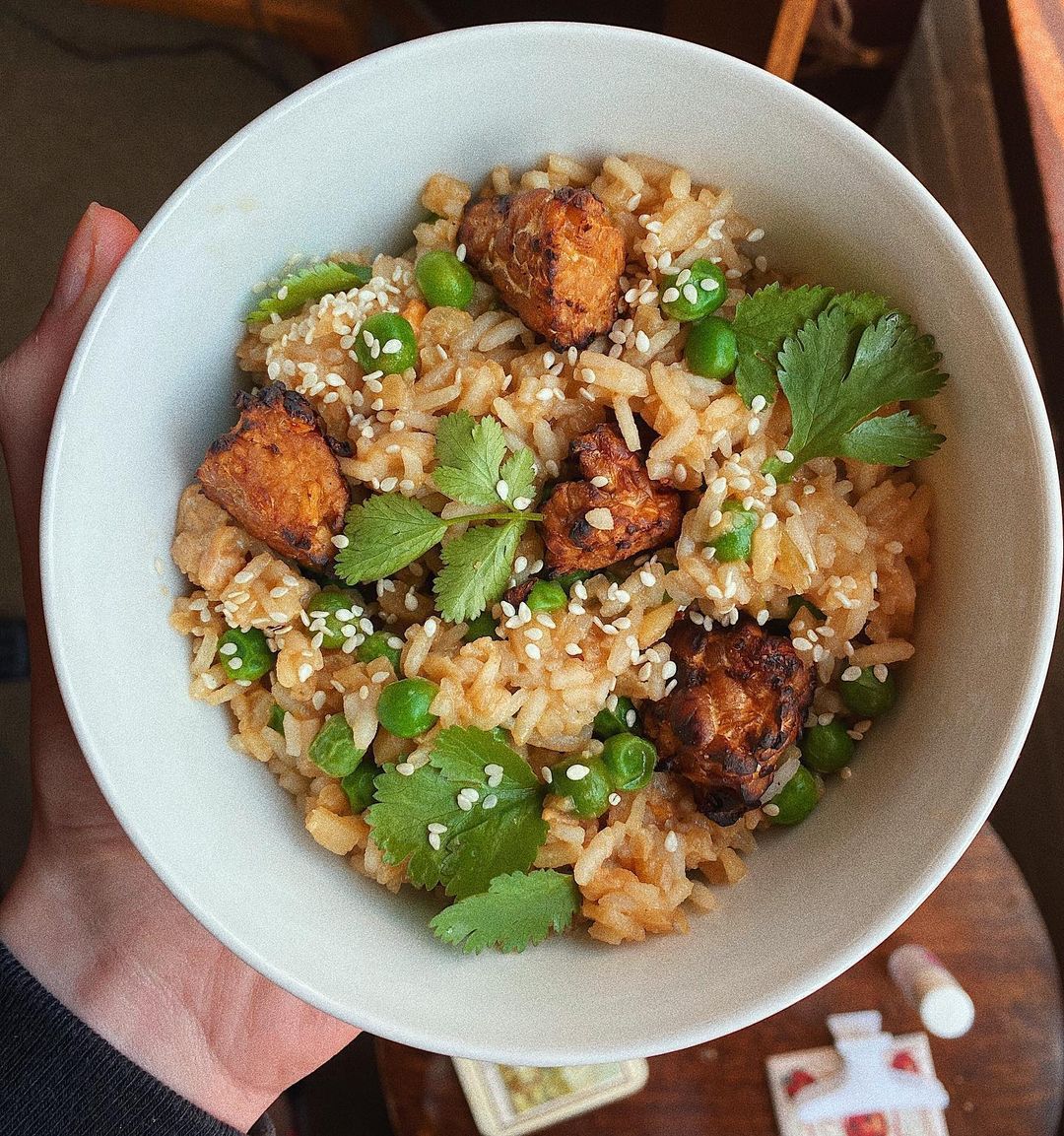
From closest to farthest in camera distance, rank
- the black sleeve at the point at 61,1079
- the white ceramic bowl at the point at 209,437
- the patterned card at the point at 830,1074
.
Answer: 1. the white ceramic bowl at the point at 209,437
2. the black sleeve at the point at 61,1079
3. the patterned card at the point at 830,1074

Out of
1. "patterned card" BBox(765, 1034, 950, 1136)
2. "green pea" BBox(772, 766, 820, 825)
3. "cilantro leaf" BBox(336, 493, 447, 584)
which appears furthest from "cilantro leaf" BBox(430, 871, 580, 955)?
"patterned card" BBox(765, 1034, 950, 1136)

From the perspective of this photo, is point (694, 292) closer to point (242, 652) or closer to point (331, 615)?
point (331, 615)

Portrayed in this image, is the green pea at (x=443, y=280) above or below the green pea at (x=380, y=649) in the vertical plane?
above

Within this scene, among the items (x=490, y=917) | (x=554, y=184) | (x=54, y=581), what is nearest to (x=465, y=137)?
(x=554, y=184)

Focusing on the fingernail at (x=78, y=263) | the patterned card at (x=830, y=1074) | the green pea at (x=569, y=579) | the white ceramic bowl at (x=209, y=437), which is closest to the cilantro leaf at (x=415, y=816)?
the white ceramic bowl at (x=209, y=437)

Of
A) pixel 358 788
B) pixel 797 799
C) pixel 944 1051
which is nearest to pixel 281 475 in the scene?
pixel 358 788

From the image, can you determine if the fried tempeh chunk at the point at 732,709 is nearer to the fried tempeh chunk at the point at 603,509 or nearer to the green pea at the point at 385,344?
the fried tempeh chunk at the point at 603,509

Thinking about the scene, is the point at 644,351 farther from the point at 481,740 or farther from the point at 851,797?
the point at 851,797
